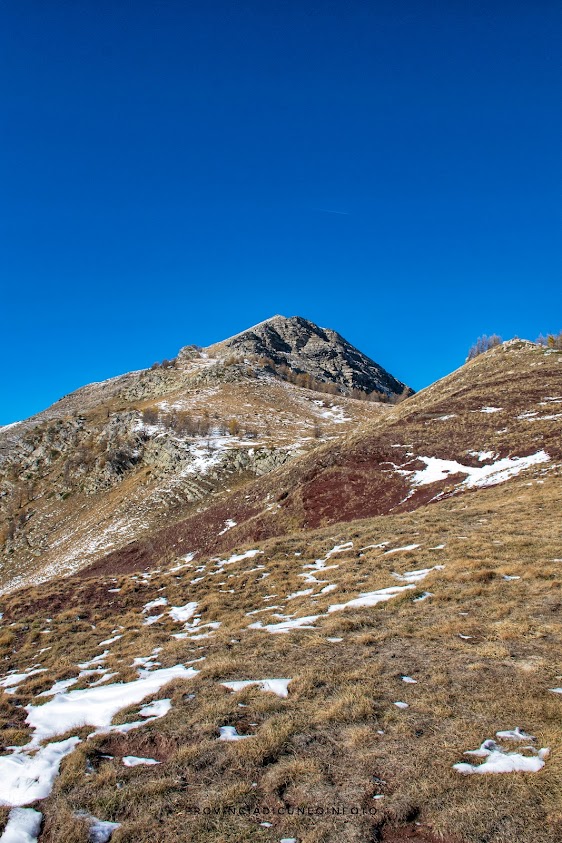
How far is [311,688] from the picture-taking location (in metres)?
9.34

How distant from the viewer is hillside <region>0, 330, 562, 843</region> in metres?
5.88

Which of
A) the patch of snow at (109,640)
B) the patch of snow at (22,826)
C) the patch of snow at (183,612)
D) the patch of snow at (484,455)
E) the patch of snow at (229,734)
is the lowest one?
the patch of snow at (109,640)

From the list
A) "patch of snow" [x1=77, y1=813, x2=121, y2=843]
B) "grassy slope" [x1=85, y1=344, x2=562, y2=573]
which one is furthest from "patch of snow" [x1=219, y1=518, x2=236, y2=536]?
"patch of snow" [x1=77, y1=813, x2=121, y2=843]

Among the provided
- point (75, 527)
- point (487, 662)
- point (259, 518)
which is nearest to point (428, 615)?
point (487, 662)

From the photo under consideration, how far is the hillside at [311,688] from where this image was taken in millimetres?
5879

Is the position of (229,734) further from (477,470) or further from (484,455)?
(484,455)

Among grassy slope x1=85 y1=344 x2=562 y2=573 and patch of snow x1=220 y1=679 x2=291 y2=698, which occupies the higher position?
grassy slope x1=85 y1=344 x2=562 y2=573

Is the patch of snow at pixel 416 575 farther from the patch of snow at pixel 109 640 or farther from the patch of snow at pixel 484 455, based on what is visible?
the patch of snow at pixel 484 455

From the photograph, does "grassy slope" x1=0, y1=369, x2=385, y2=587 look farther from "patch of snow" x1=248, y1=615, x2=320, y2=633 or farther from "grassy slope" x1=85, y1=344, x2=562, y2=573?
"patch of snow" x1=248, y1=615, x2=320, y2=633

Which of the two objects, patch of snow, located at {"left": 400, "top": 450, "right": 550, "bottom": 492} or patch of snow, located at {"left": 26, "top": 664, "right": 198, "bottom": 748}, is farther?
patch of snow, located at {"left": 400, "top": 450, "right": 550, "bottom": 492}

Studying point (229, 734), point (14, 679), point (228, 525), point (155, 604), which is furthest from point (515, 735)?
point (228, 525)

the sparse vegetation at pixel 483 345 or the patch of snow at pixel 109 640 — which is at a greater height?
the sparse vegetation at pixel 483 345

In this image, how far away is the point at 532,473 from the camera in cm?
2888

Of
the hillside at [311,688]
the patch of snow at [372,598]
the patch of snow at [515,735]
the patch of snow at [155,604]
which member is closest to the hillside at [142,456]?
the patch of snow at [155,604]
